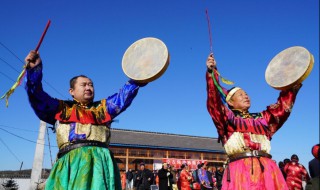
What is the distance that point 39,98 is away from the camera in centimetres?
322

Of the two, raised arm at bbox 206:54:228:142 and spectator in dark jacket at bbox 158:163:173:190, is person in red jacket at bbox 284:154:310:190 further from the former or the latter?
raised arm at bbox 206:54:228:142

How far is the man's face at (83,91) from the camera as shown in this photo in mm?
3551

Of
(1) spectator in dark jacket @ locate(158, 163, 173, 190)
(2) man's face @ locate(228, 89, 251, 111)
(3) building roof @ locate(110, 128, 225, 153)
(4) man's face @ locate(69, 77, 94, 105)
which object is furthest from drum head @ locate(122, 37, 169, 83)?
(3) building roof @ locate(110, 128, 225, 153)

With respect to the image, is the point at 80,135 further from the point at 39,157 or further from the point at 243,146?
the point at 39,157

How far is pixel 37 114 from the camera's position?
329 cm

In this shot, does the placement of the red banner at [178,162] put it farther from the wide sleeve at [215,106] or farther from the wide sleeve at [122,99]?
the wide sleeve at [122,99]

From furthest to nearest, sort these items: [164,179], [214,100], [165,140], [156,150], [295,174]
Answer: [165,140] → [156,150] → [164,179] → [295,174] → [214,100]

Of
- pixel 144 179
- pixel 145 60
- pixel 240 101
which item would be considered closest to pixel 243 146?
pixel 240 101

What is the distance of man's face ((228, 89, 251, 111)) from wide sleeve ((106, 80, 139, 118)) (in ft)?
4.65

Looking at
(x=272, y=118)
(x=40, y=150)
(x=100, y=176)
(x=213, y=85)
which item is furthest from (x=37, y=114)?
(x=40, y=150)

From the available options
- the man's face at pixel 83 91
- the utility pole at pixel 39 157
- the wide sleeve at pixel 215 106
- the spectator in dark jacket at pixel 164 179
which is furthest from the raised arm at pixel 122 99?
the utility pole at pixel 39 157

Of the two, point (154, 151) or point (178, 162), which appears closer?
point (154, 151)

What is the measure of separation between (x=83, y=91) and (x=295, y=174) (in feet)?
27.7

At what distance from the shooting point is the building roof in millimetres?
30231
